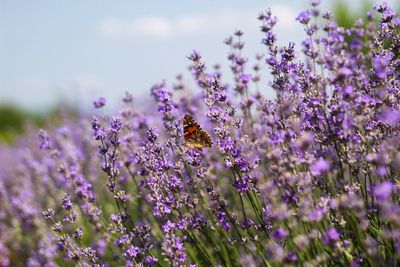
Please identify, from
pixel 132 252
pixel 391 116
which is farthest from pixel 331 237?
pixel 132 252

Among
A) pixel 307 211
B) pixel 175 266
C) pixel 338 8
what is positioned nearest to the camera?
pixel 307 211

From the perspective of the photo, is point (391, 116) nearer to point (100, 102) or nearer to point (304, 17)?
point (304, 17)

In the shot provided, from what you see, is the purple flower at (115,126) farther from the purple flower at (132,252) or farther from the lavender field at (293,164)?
the purple flower at (132,252)

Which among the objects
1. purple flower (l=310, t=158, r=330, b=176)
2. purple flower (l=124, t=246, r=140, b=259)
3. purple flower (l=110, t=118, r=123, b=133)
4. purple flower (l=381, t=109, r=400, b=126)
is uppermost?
purple flower (l=110, t=118, r=123, b=133)

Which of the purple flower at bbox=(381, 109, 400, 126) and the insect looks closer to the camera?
the purple flower at bbox=(381, 109, 400, 126)

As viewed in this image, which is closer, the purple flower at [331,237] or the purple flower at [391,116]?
the purple flower at [331,237]

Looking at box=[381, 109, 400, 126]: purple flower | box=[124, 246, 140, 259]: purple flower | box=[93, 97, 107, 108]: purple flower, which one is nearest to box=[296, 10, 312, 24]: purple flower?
box=[381, 109, 400, 126]: purple flower

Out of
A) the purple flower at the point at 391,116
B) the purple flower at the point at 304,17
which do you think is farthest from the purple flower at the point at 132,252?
the purple flower at the point at 304,17

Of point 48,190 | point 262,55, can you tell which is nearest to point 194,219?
point 262,55

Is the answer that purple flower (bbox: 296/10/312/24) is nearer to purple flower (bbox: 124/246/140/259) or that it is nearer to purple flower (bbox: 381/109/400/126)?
purple flower (bbox: 381/109/400/126)

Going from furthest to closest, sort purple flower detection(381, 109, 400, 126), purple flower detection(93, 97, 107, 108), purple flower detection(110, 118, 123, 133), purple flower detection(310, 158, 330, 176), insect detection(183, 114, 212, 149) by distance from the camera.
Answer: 1. purple flower detection(93, 97, 107, 108)
2. insect detection(183, 114, 212, 149)
3. purple flower detection(110, 118, 123, 133)
4. purple flower detection(381, 109, 400, 126)
5. purple flower detection(310, 158, 330, 176)

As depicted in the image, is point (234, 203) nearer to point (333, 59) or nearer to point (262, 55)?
point (262, 55)
